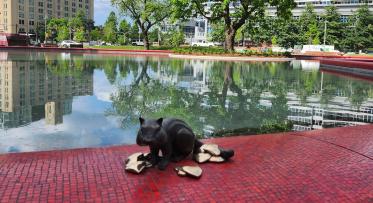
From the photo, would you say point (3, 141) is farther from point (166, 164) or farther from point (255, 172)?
point (255, 172)

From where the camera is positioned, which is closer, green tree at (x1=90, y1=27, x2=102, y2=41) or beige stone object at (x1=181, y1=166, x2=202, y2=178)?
beige stone object at (x1=181, y1=166, x2=202, y2=178)

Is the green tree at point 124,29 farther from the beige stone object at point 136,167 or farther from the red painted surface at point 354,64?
the beige stone object at point 136,167

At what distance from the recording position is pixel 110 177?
4852mm

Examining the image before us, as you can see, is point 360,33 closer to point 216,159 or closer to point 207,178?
point 216,159

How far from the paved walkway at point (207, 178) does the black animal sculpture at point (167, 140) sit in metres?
0.15

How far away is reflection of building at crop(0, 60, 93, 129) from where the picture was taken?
909 centimetres

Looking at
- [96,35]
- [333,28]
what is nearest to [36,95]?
[333,28]

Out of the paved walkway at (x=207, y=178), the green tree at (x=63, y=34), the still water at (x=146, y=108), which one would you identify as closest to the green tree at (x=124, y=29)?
the green tree at (x=63, y=34)

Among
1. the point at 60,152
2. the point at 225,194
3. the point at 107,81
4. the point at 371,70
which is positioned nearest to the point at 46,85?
the point at 107,81

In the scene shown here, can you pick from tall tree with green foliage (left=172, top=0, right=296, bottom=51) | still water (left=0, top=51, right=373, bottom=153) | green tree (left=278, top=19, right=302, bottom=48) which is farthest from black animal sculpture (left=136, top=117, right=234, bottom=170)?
green tree (left=278, top=19, right=302, bottom=48)

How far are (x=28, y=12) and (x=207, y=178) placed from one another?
385 feet

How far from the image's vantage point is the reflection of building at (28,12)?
345 feet

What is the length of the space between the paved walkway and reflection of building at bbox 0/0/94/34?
325 ft

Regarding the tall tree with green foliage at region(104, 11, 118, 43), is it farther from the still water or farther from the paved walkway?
the paved walkway
